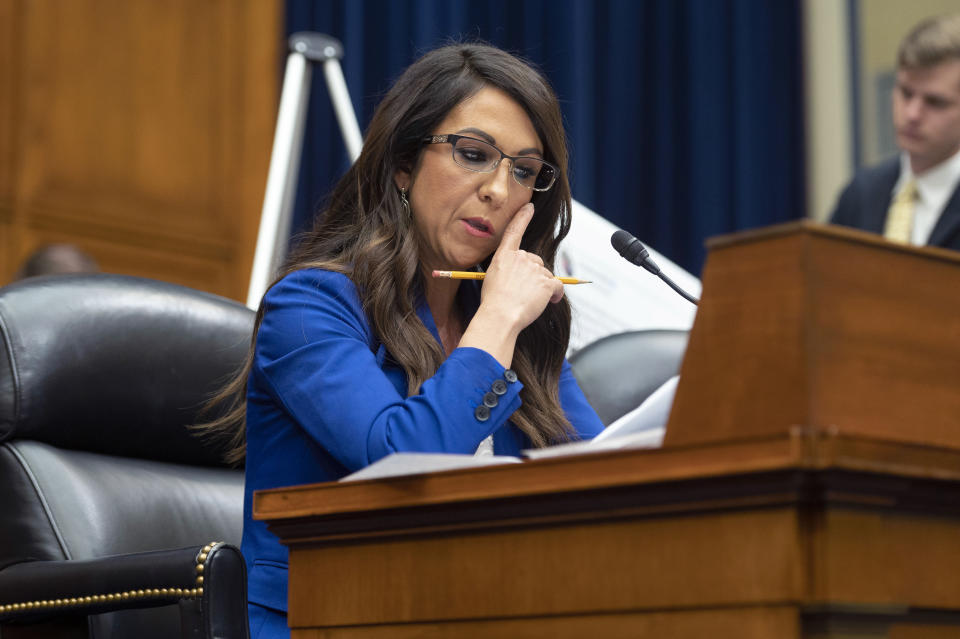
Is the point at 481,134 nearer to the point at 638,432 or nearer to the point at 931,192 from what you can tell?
the point at 638,432

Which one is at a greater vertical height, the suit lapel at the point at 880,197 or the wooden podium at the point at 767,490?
the suit lapel at the point at 880,197

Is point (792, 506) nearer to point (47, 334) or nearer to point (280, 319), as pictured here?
point (280, 319)

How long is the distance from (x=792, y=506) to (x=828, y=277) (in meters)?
0.13

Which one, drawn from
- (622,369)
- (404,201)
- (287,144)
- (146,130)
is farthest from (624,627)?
(146,130)

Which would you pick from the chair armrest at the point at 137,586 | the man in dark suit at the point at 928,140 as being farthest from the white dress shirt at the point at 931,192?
the chair armrest at the point at 137,586

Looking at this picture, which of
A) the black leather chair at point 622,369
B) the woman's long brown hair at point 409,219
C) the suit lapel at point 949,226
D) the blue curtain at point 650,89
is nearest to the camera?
the woman's long brown hair at point 409,219

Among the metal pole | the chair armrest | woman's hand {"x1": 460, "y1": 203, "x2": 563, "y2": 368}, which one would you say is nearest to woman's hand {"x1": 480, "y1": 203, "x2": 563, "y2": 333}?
woman's hand {"x1": 460, "y1": 203, "x2": 563, "y2": 368}

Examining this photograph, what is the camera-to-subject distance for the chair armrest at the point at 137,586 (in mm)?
1195

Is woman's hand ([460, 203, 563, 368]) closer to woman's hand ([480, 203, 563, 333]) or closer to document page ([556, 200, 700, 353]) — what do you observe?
woman's hand ([480, 203, 563, 333])

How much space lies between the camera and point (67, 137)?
3.41 meters

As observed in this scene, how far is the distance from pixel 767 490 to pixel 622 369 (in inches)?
53.2

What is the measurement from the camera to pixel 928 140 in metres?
3.05

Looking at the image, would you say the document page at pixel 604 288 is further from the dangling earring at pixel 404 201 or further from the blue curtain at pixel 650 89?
the blue curtain at pixel 650 89

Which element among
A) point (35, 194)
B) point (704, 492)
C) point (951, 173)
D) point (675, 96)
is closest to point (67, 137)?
point (35, 194)
